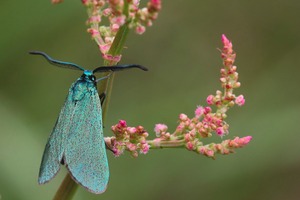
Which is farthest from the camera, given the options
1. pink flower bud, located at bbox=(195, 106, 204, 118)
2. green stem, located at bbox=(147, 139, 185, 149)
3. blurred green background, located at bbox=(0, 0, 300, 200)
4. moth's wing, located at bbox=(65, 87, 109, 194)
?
blurred green background, located at bbox=(0, 0, 300, 200)

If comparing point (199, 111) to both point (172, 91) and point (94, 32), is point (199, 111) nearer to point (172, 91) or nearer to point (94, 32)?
point (94, 32)

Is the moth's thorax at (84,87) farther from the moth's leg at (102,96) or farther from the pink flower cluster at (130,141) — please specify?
the pink flower cluster at (130,141)

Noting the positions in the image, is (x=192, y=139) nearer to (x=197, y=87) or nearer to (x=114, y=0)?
(x=114, y=0)

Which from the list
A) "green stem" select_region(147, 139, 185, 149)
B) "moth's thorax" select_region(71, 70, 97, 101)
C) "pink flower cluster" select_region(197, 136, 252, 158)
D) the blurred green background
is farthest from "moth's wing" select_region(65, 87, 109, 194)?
the blurred green background

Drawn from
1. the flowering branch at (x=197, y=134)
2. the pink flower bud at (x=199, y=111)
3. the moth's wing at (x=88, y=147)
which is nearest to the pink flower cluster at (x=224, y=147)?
the flowering branch at (x=197, y=134)

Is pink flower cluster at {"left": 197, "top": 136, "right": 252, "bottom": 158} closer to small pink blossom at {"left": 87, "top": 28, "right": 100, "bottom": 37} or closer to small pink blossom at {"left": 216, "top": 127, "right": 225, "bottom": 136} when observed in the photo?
small pink blossom at {"left": 216, "top": 127, "right": 225, "bottom": 136}

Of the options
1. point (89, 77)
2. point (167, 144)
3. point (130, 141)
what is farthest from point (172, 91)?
point (130, 141)

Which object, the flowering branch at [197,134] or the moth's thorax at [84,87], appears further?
the moth's thorax at [84,87]
